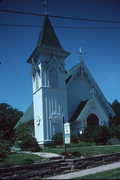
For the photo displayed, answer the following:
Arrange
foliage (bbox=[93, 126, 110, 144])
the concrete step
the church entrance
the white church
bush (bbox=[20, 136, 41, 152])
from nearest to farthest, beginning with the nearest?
1. the concrete step
2. bush (bbox=[20, 136, 41, 152])
3. foliage (bbox=[93, 126, 110, 144])
4. the white church
5. the church entrance

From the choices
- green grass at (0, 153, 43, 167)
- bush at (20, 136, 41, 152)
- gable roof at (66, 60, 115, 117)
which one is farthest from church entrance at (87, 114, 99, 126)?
green grass at (0, 153, 43, 167)

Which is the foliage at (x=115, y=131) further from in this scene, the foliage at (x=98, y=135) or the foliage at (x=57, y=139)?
the foliage at (x=57, y=139)

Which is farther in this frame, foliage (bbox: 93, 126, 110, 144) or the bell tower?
the bell tower

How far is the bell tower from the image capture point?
26.5m

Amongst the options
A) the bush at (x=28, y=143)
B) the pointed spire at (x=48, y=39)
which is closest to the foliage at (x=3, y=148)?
the bush at (x=28, y=143)

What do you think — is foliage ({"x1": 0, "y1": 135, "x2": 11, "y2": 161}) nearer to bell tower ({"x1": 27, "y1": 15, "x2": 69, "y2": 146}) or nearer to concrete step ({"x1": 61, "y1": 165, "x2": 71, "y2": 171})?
concrete step ({"x1": 61, "y1": 165, "x2": 71, "y2": 171})

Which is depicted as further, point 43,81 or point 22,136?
point 43,81

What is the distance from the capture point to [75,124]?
93.0ft

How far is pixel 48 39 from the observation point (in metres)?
29.3

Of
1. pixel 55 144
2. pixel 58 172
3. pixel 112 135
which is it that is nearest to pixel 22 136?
pixel 55 144

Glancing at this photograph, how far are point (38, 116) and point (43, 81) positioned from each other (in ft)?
12.8

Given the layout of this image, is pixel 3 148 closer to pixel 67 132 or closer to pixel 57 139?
pixel 67 132

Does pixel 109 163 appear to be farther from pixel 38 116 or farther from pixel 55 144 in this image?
pixel 38 116

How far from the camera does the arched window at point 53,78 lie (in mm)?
27619
